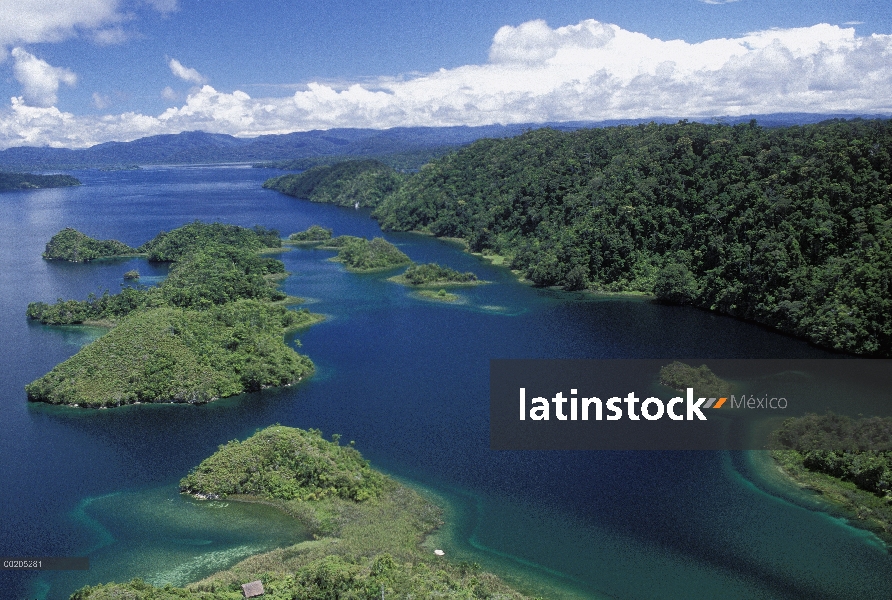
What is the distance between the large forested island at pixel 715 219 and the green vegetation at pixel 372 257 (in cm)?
1272

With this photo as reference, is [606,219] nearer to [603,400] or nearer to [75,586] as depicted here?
[603,400]

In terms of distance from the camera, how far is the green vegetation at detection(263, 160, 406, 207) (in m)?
148

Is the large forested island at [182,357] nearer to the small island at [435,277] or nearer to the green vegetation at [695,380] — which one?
the small island at [435,277]

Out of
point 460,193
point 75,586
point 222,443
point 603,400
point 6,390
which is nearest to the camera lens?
point 75,586

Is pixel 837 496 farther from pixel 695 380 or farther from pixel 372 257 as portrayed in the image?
pixel 372 257

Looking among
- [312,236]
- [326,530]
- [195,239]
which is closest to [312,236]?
[312,236]

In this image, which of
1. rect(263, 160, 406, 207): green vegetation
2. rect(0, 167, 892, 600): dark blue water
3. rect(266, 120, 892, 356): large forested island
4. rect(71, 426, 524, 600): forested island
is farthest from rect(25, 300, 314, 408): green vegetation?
rect(263, 160, 406, 207): green vegetation

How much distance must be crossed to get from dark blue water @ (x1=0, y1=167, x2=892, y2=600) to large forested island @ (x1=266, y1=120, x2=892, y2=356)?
12.5ft

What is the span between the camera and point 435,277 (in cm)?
7312

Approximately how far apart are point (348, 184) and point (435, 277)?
89.5 m

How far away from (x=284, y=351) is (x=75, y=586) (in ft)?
72.7

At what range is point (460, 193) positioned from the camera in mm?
107625

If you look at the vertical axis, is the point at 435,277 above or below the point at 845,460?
above

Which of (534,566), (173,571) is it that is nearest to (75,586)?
(173,571)
